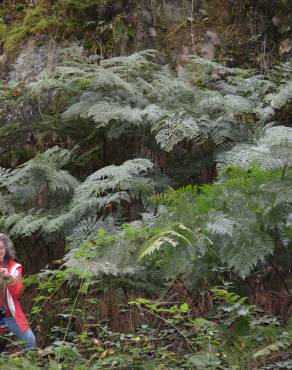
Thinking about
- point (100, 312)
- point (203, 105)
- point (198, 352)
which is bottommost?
point (100, 312)

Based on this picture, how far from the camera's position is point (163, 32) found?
8.12 meters

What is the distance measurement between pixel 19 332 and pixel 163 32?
16.1 ft

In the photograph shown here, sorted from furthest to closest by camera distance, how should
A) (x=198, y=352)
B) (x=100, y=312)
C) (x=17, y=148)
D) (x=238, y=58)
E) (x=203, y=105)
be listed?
1. (x=238, y=58)
2. (x=17, y=148)
3. (x=203, y=105)
4. (x=100, y=312)
5. (x=198, y=352)

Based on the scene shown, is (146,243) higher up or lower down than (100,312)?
higher up

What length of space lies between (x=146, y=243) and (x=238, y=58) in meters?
4.58

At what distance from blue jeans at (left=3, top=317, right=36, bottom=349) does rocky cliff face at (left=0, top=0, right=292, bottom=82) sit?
168 inches

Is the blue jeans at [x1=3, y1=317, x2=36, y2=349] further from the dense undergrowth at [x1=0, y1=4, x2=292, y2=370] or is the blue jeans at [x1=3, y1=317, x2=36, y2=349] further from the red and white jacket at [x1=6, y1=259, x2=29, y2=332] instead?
the dense undergrowth at [x1=0, y1=4, x2=292, y2=370]

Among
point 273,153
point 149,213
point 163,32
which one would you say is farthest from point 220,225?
point 163,32

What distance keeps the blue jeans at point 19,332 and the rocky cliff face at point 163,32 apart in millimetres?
4275

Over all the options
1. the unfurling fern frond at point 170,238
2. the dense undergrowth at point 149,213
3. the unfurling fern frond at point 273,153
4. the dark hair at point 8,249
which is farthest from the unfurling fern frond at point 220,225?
the dark hair at point 8,249

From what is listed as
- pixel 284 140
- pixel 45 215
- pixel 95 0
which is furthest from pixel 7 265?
pixel 95 0

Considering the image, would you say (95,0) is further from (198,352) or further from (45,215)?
(198,352)

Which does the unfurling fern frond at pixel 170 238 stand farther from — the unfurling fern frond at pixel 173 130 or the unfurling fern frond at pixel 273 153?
the unfurling fern frond at pixel 173 130

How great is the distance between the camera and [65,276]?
4160 millimetres
